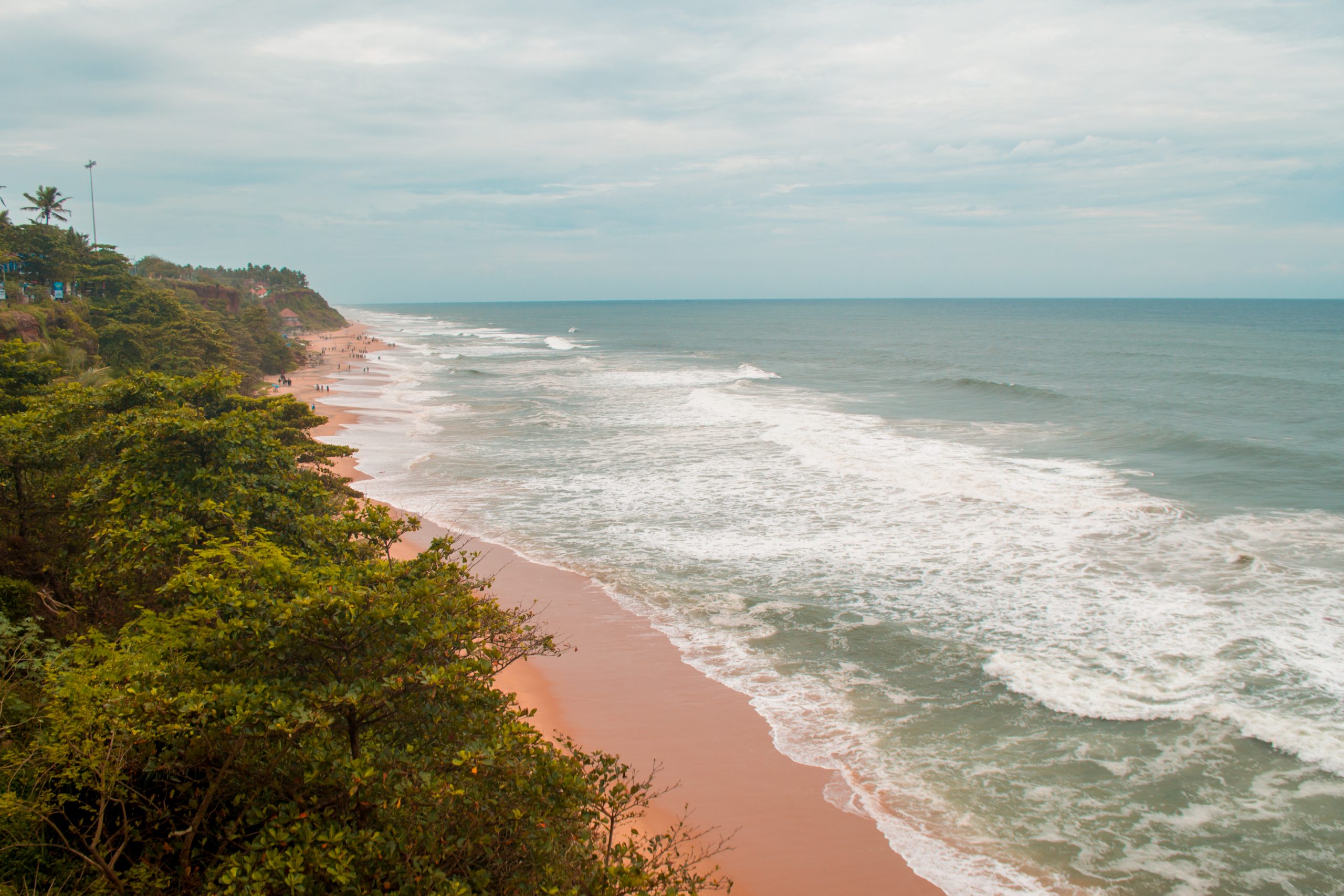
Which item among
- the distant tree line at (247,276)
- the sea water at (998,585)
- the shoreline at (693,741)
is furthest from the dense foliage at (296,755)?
the distant tree line at (247,276)

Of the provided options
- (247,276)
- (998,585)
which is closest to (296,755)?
(998,585)

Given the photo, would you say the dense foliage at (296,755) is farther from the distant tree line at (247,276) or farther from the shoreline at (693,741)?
the distant tree line at (247,276)

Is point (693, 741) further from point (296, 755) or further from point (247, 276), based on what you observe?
point (247, 276)

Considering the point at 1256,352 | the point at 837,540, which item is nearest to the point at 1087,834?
the point at 837,540

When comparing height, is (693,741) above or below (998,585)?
below

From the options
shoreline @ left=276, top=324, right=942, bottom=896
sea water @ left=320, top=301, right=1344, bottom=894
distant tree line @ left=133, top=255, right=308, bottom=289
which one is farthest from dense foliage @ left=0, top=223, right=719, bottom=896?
distant tree line @ left=133, top=255, right=308, bottom=289

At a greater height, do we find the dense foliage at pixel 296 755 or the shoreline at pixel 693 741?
the dense foliage at pixel 296 755

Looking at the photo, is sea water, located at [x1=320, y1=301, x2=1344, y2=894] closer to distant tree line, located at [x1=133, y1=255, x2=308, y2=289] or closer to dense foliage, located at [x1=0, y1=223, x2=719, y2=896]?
dense foliage, located at [x1=0, y1=223, x2=719, y2=896]
